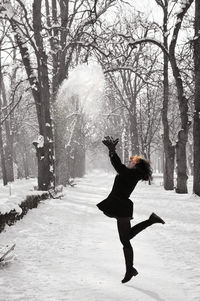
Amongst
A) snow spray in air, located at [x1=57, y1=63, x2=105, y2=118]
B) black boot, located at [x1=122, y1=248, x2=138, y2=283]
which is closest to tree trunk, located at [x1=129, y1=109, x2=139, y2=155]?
snow spray in air, located at [x1=57, y1=63, x2=105, y2=118]

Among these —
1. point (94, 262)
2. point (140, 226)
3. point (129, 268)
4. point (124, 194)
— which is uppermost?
point (124, 194)

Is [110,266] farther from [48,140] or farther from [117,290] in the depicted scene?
[48,140]

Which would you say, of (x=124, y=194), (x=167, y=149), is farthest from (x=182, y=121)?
(x=124, y=194)

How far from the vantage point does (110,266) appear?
5.91m

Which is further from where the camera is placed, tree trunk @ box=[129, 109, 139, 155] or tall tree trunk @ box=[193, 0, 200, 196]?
tree trunk @ box=[129, 109, 139, 155]

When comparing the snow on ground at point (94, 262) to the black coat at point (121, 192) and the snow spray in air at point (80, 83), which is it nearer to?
the black coat at point (121, 192)

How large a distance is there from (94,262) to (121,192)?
174 centimetres

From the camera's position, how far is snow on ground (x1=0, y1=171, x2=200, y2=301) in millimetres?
4594

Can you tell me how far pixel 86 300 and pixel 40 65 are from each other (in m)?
14.6

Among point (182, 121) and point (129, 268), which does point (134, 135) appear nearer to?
point (182, 121)

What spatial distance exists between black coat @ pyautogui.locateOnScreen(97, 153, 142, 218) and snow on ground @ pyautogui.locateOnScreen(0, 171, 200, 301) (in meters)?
0.94

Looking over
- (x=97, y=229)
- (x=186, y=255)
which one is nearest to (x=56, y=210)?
(x=97, y=229)

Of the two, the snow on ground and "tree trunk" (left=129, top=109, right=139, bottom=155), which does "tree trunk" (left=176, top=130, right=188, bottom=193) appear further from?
"tree trunk" (left=129, top=109, right=139, bottom=155)

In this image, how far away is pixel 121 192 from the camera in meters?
5.04
